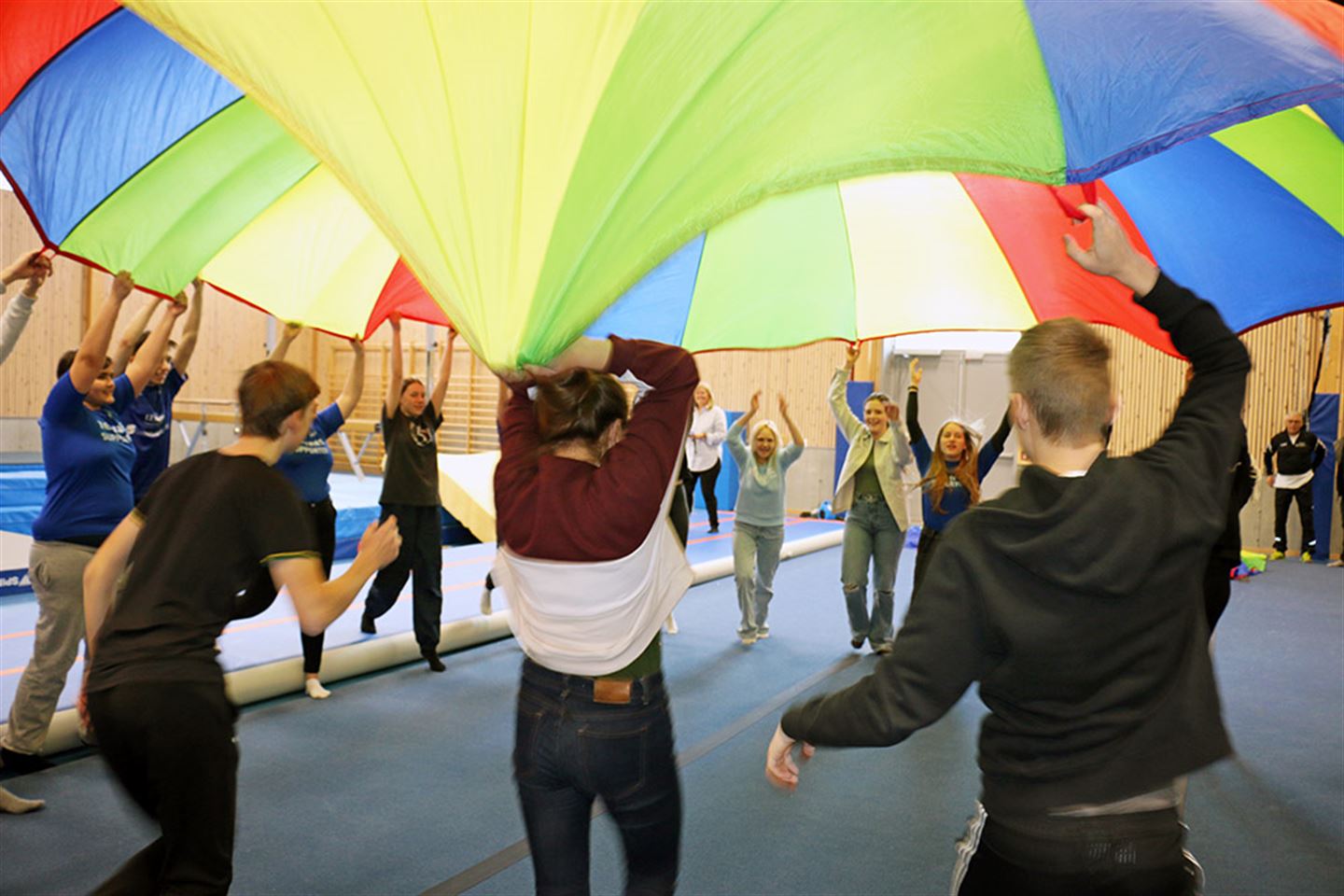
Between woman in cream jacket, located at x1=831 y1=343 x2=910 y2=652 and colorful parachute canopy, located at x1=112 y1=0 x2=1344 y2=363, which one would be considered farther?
woman in cream jacket, located at x1=831 y1=343 x2=910 y2=652

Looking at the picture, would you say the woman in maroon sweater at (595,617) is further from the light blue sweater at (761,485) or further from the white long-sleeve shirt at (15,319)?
the light blue sweater at (761,485)

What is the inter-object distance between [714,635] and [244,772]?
329 cm

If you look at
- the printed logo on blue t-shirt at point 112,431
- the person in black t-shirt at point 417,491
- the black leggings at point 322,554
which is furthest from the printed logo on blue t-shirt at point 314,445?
the printed logo on blue t-shirt at point 112,431

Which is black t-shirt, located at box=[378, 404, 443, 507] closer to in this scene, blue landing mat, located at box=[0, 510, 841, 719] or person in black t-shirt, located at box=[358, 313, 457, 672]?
person in black t-shirt, located at box=[358, 313, 457, 672]

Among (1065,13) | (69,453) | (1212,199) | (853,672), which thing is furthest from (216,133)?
(853,672)

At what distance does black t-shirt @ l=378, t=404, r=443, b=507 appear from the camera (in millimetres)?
5074

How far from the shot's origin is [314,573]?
1991mm

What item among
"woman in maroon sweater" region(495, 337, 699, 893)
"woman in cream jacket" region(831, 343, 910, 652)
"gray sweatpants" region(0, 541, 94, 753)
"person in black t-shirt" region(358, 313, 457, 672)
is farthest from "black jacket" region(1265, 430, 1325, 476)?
"gray sweatpants" region(0, 541, 94, 753)

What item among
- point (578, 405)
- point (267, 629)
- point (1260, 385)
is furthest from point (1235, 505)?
point (1260, 385)

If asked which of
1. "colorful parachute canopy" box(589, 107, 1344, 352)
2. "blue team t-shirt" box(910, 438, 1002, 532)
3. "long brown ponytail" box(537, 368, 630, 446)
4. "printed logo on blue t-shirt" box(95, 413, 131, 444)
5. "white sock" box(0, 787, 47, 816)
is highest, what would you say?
"colorful parachute canopy" box(589, 107, 1344, 352)

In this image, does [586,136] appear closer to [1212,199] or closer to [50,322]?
[1212,199]

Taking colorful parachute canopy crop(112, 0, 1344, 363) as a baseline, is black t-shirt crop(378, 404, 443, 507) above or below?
below

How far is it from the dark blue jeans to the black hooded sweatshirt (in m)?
0.47

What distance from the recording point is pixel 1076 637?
1.34 meters
